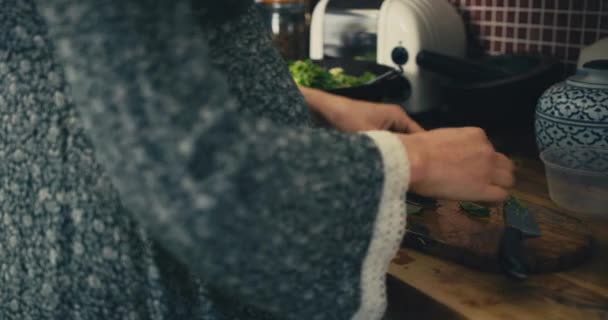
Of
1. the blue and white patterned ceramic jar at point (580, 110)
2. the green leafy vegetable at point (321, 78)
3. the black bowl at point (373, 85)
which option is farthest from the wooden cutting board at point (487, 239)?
the green leafy vegetable at point (321, 78)

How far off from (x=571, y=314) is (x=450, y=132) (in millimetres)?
222

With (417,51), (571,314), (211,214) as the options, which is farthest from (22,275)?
(417,51)

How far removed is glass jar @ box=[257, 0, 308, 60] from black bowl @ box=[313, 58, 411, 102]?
6.8 inches

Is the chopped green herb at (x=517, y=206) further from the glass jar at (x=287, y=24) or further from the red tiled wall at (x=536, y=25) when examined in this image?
the glass jar at (x=287, y=24)

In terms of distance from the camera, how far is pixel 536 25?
130cm

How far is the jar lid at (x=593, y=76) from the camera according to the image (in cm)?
84

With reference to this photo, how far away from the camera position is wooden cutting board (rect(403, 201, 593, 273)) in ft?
2.21

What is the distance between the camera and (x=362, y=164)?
1.42 ft

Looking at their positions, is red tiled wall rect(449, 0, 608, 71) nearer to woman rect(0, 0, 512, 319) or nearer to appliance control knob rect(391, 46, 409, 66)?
appliance control knob rect(391, 46, 409, 66)

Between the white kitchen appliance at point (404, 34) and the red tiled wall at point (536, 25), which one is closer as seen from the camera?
the red tiled wall at point (536, 25)

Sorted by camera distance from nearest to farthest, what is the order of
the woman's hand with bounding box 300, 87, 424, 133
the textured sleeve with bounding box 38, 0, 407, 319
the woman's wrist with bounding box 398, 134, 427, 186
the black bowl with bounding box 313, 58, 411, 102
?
the textured sleeve with bounding box 38, 0, 407, 319, the woman's wrist with bounding box 398, 134, 427, 186, the woman's hand with bounding box 300, 87, 424, 133, the black bowl with bounding box 313, 58, 411, 102

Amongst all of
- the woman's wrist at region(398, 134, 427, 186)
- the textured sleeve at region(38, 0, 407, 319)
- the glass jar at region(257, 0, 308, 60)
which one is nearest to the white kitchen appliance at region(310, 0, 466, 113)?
the glass jar at region(257, 0, 308, 60)

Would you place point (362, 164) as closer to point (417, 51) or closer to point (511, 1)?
point (417, 51)

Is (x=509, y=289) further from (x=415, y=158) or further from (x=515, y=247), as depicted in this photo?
(x=415, y=158)
